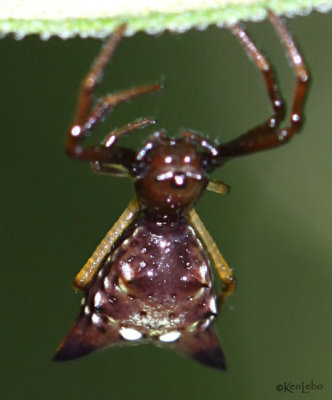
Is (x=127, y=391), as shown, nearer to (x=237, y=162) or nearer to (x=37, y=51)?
(x=237, y=162)

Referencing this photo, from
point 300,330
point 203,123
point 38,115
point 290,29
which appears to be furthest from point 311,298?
point 290,29

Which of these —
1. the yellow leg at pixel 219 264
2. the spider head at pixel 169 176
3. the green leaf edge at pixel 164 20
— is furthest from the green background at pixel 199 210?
the green leaf edge at pixel 164 20

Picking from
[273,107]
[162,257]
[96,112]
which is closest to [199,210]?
[162,257]

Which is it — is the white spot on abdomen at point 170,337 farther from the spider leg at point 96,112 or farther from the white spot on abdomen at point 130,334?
the spider leg at point 96,112

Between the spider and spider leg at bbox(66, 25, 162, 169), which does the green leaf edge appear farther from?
the spider

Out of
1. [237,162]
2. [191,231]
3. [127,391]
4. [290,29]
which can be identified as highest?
[237,162]

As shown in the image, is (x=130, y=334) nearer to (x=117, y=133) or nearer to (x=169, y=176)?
(x=169, y=176)
